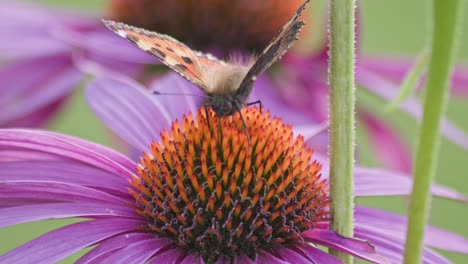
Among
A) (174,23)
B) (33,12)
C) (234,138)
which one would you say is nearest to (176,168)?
(234,138)

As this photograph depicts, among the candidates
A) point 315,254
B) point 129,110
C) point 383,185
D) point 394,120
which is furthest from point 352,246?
point 394,120

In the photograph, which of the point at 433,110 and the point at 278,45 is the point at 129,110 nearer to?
the point at 278,45

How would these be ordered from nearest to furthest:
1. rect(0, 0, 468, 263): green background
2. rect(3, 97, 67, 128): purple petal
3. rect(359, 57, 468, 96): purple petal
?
rect(3, 97, 67, 128): purple petal, rect(359, 57, 468, 96): purple petal, rect(0, 0, 468, 263): green background

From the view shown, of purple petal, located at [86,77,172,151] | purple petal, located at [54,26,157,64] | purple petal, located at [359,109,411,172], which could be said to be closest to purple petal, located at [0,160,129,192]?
purple petal, located at [86,77,172,151]

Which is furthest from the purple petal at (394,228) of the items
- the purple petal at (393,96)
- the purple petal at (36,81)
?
the purple petal at (36,81)

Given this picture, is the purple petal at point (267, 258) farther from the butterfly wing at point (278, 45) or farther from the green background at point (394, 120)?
the green background at point (394, 120)

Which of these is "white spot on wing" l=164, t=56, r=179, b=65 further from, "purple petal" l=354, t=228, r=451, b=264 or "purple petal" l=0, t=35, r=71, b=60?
"purple petal" l=0, t=35, r=71, b=60
